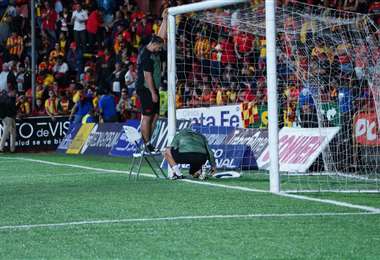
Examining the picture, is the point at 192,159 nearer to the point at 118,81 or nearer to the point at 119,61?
the point at 118,81

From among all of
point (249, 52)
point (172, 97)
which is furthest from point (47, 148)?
point (172, 97)

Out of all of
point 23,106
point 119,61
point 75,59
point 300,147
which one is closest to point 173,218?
point 300,147

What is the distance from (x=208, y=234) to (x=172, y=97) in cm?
710

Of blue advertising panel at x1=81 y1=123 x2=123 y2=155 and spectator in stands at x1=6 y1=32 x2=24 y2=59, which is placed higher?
spectator in stands at x1=6 y1=32 x2=24 y2=59

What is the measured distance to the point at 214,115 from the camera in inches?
832

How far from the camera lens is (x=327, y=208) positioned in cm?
1084

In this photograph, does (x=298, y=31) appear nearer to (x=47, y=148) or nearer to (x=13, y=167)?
(x=13, y=167)

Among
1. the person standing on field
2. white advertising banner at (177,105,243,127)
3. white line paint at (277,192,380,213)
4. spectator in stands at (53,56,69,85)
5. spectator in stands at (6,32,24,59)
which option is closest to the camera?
white line paint at (277,192,380,213)

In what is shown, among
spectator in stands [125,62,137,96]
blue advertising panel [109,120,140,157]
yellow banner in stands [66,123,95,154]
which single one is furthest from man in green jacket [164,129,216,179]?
spectator in stands [125,62,137,96]

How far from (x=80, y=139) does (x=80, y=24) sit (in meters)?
7.77

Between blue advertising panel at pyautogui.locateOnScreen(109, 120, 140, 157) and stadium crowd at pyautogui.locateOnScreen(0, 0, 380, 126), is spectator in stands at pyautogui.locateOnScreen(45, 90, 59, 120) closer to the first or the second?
stadium crowd at pyautogui.locateOnScreen(0, 0, 380, 126)

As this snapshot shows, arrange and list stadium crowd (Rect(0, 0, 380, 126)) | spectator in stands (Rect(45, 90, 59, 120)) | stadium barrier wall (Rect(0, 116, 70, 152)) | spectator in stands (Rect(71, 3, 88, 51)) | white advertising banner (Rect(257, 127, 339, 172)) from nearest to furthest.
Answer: white advertising banner (Rect(257, 127, 339, 172)), stadium crowd (Rect(0, 0, 380, 126)), stadium barrier wall (Rect(0, 116, 70, 152)), spectator in stands (Rect(45, 90, 59, 120)), spectator in stands (Rect(71, 3, 88, 51))

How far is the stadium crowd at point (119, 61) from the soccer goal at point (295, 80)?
0.04 meters

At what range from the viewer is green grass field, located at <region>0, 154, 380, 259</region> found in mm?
7980
